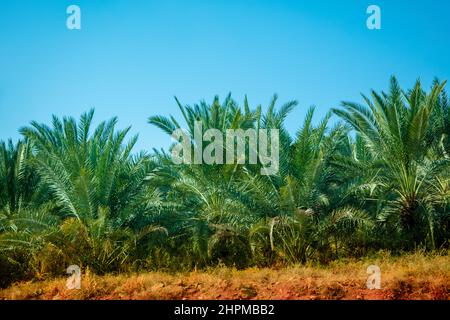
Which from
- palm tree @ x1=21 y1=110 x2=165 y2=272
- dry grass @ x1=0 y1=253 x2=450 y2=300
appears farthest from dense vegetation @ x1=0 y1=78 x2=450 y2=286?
dry grass @ x1=0 y1=253 x2=450 y2=300

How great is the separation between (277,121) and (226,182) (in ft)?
6.75

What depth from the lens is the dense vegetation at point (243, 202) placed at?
31.6 feet

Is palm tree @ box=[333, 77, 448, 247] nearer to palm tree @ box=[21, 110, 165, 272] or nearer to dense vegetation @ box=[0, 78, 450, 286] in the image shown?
dense vegetation @ box=[0, 78, 450, 286]

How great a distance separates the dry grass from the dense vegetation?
860 millimetres

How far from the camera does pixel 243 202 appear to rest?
9.98 m

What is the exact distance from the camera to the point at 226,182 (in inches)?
424

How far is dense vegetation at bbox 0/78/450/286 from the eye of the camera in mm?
9633

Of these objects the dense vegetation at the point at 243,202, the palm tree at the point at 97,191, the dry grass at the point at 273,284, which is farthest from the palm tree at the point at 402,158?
the palm tree at the point at 97,191

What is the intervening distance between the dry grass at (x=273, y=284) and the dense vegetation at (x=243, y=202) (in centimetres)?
86

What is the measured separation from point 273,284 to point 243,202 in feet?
8.47

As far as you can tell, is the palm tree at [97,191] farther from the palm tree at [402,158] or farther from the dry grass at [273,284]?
the palm tree at [402,158]

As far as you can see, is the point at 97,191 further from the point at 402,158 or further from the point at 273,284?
the point at 402,158
